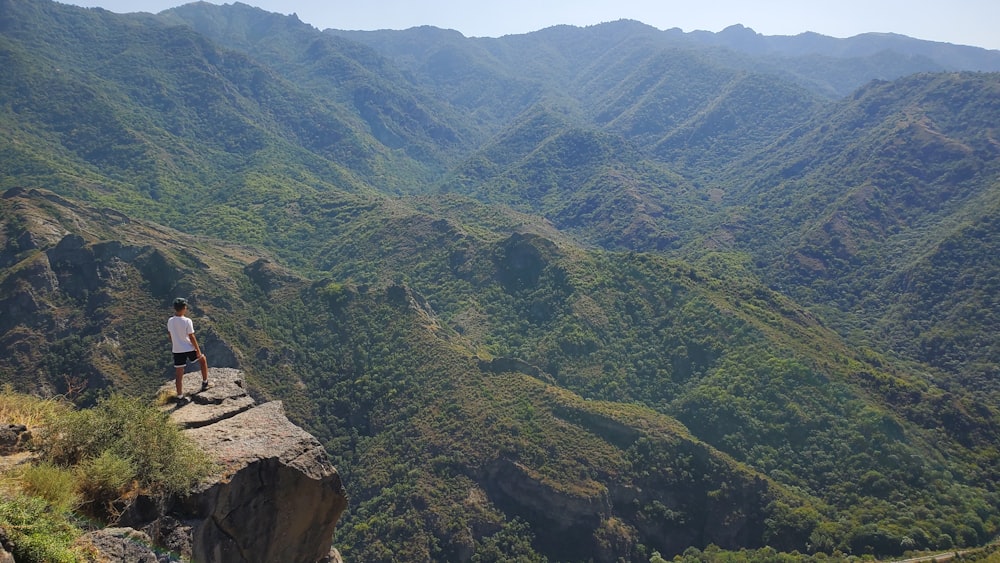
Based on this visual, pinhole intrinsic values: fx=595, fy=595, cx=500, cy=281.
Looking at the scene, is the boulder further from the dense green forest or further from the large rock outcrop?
the dense green forest

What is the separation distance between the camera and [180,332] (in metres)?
20.6

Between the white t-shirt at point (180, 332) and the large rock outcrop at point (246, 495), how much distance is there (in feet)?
7.45

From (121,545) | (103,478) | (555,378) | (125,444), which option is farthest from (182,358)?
(555,378)

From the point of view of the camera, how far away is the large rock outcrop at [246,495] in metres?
16.6

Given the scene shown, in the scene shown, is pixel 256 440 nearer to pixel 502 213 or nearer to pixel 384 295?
pixel 384 295

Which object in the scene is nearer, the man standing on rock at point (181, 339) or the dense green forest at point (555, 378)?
the man standing on rock at point (181, 339)

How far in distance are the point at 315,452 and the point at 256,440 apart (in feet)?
7.34

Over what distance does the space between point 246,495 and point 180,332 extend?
612cm

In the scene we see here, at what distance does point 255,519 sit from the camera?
1933cm

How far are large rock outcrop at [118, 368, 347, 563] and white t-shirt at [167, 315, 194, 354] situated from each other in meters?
2.27

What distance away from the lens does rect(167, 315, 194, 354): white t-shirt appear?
20359mm

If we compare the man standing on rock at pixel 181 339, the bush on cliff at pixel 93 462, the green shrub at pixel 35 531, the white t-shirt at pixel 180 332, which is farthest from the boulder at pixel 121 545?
the white t-shirt at pixel 180 332

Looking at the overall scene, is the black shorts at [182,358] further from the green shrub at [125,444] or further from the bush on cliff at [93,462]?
the green shrub at [125,444]

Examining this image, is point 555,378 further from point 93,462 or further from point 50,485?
point 50,485
